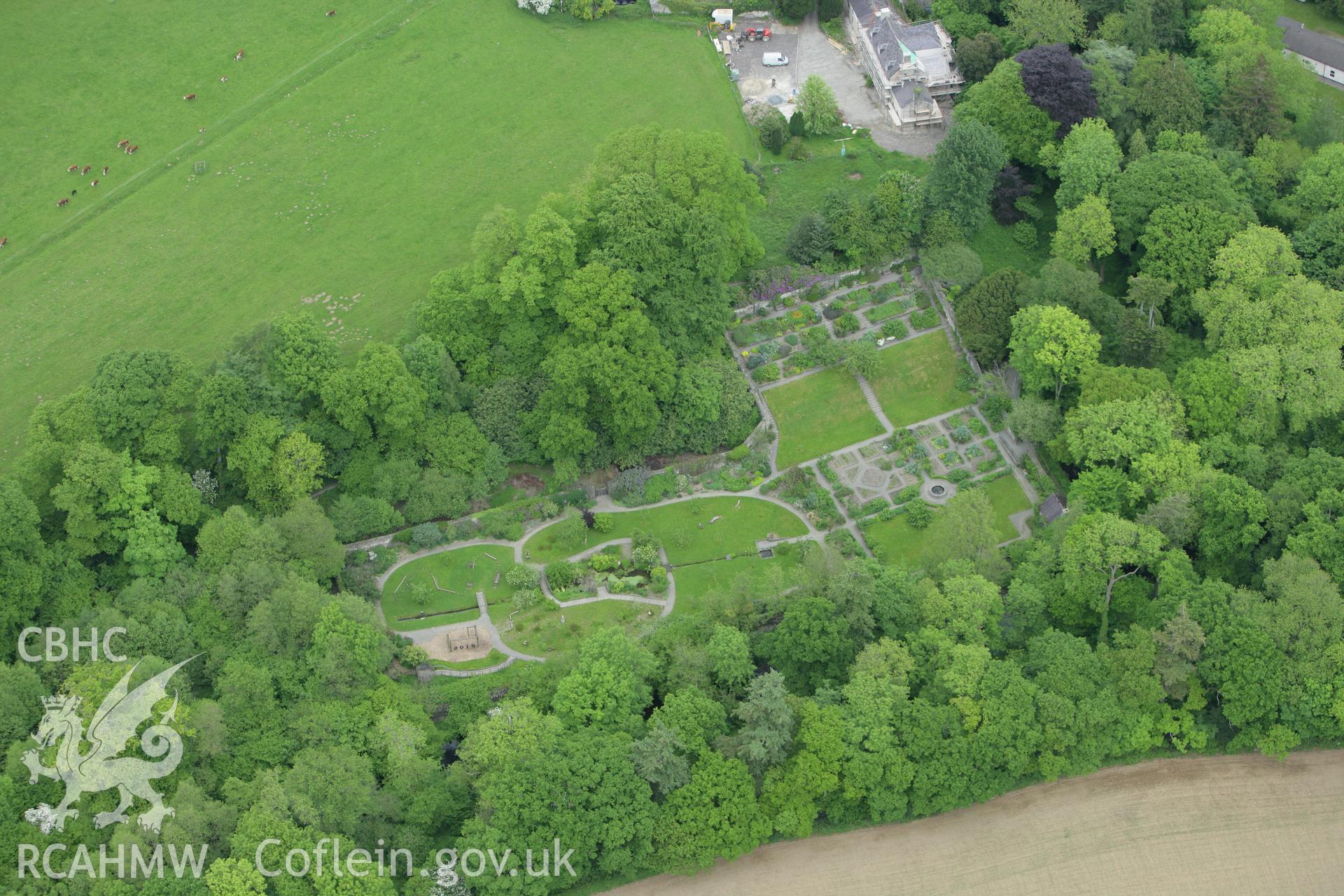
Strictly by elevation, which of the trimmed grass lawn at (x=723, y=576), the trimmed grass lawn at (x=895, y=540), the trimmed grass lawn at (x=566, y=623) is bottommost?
the trimmed grass lawn at (x=895, y=540)

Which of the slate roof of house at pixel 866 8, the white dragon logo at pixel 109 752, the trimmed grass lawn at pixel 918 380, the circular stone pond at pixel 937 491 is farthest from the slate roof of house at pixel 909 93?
the white dragon logo at pixel 109 752

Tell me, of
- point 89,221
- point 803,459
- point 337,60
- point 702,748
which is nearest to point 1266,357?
point 803,459

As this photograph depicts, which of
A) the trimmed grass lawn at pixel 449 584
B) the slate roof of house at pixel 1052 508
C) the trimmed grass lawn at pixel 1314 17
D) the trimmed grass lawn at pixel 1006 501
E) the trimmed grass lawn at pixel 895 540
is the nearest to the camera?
the trimmed grass lawn at pixel 449 584

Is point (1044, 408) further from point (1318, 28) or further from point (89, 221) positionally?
point (89, 221)

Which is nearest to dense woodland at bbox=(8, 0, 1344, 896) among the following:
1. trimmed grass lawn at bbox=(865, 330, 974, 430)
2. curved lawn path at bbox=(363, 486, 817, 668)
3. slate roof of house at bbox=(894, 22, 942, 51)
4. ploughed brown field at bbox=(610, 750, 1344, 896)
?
ploughed brown field at bbox=(610, 750, 1344, 896)

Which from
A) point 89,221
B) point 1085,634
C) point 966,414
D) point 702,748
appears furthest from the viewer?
point 89,221

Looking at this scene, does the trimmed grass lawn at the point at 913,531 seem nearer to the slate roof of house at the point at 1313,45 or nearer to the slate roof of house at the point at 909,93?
the slate roof of house at the point at 909,93

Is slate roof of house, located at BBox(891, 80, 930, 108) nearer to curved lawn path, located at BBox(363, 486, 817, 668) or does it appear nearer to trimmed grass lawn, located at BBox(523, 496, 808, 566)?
curved lawn path, located at BBox(363, 486, 817, 668)
